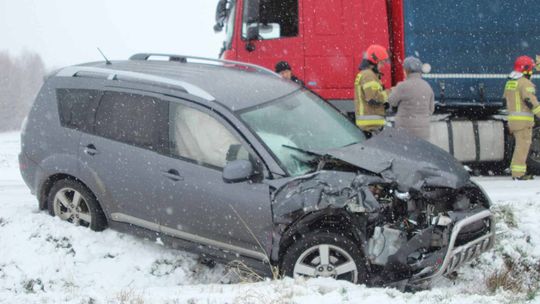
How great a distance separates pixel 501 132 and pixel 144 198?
253 inches

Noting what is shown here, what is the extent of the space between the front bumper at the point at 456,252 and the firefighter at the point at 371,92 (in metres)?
3.32

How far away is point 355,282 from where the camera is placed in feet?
15.7

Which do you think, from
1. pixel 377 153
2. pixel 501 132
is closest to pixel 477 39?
pixel 501 132

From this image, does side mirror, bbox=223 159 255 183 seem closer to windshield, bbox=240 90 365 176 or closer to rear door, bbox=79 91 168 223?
windshield, bbox=240 90 365 176

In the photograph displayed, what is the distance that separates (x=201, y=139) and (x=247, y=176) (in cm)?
68

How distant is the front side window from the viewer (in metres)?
5.28

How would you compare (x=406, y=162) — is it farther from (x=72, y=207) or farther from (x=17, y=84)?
(x=17, y=84)

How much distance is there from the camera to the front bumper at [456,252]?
4645 millimetres

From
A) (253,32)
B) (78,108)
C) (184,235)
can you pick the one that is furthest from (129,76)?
(253,32)

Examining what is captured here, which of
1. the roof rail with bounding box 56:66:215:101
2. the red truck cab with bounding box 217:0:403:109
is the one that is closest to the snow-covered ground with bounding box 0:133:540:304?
the roof rail with bounding box 56:66:215:101

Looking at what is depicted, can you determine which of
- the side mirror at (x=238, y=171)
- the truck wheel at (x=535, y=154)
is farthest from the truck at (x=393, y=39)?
the side mirror at (x=238, y=171)

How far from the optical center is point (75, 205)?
6.01 meters

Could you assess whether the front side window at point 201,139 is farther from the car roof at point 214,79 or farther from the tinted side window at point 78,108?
the tinted side window at point 78,108

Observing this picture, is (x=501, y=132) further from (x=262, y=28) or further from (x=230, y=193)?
(x=230, y=193)
